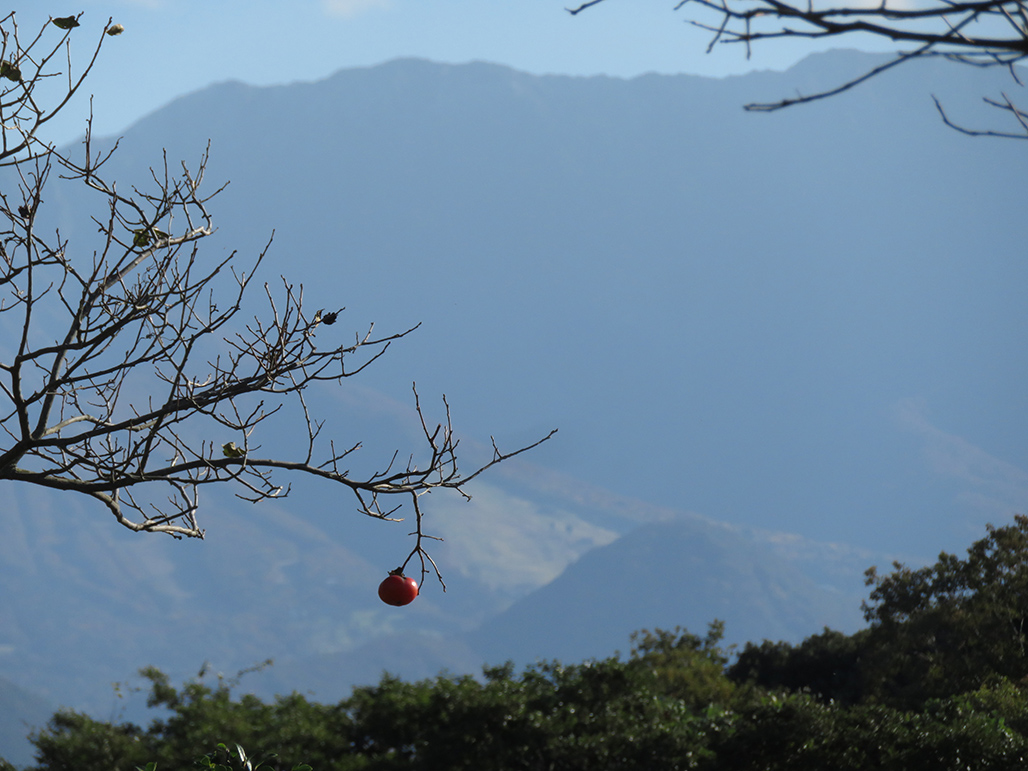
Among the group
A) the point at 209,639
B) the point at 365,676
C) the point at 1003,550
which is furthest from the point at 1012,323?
the point at 1003,550

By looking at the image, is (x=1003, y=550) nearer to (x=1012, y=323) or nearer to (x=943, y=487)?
(x=943, y=487)

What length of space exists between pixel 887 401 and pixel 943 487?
24.2 m

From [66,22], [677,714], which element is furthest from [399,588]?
[677,714]

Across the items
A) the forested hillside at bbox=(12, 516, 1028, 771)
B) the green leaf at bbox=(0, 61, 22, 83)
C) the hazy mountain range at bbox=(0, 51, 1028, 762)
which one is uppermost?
the hazy mountain range at bbox=(0, 51, 1028, 762)

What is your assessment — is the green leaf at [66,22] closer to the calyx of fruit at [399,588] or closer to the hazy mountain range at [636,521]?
the calyx of fruit at [399,588]

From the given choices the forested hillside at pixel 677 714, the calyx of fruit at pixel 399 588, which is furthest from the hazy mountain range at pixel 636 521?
the calyx of fruit at pixel 399 588

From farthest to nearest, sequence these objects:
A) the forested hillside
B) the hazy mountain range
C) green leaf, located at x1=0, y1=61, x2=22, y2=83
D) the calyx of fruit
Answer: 1. the hazy mountain range
2. the forested hillside
3. green leaf, located at x1=0, y1=61, x2=22, y2=83
4. the calyx of fruit

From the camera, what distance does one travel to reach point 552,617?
14925 centimetres

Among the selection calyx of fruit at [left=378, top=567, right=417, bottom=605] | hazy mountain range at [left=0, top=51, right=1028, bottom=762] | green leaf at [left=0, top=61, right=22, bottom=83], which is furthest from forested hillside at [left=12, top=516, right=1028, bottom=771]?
hazy mountain range at [left=0, top=51, right=1028, bottom=762]

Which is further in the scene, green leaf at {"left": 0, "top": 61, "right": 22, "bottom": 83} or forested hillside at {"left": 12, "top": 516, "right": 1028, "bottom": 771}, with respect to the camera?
forested hillside at {"left": 12, "top": 516, "right": 1028, "bottom": 771}

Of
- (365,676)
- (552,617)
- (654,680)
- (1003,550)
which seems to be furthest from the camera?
(552,617)

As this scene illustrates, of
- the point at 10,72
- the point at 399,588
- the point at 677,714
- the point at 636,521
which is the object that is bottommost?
the point at 677,714

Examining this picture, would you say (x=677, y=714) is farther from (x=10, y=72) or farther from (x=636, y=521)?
(x=636, y=521)

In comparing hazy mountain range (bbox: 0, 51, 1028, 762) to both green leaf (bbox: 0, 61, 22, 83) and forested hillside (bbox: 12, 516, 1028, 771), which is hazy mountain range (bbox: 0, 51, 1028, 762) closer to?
forested hillside (bbox: 12, 516, 1028, 771)
